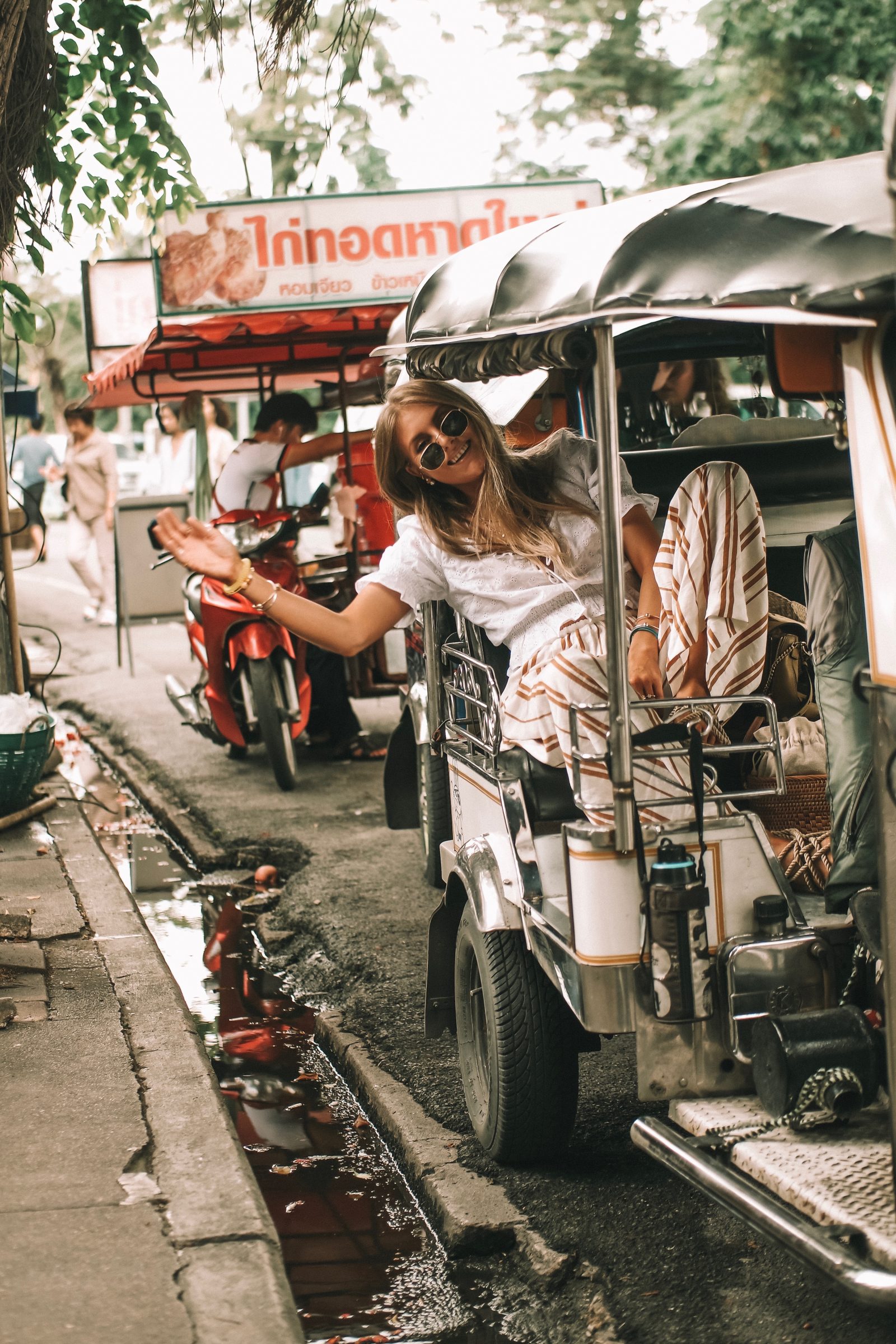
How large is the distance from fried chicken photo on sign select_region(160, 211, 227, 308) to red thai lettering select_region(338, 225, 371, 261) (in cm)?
79

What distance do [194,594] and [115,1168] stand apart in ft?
17.8

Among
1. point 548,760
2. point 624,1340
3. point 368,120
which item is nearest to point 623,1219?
point 624,1340

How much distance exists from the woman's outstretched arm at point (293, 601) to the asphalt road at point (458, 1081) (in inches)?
52.7

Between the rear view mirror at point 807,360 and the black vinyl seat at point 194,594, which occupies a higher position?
the rear view mirror at point 807,360

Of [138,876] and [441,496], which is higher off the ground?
[441,496]

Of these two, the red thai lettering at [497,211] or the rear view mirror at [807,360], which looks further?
the red thai lettering at [497,211]

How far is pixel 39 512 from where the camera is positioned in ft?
24.7

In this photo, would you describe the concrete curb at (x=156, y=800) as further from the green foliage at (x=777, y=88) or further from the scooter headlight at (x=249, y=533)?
the green foliage at (x=777, y=88)

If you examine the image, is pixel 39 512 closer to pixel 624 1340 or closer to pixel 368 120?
pixel 624 1340

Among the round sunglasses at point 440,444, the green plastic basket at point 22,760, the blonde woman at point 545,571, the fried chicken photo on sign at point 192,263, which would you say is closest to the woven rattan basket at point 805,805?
the blonde woman at point 545,571

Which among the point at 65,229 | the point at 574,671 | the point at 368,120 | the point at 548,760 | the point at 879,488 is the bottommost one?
the point at 548,760

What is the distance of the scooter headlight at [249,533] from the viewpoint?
8.05 m

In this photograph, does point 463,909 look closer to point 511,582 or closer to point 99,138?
point 511,582

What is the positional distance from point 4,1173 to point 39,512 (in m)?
4.70
